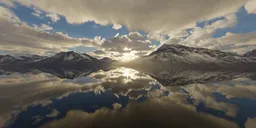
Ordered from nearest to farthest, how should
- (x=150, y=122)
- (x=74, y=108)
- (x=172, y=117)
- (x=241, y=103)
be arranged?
(x=150, y=122) → (x=172, y=117) → (x=74, y=108) → (x=241, y=103)

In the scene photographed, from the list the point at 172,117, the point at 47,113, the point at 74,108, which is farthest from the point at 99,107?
Answer: the point at 172,117

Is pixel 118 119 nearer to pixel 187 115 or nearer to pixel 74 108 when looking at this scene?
pixel 74 108

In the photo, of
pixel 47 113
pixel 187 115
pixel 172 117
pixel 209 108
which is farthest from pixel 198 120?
pixel 47 113

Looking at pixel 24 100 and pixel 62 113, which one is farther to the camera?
pixel 24 100

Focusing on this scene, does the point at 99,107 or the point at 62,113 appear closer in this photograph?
the point at 62,113

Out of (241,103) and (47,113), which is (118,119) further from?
(241,103)

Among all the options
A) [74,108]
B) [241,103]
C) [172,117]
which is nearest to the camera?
[172,117]

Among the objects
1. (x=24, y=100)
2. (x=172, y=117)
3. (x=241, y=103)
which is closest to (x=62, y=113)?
(x=24, y=100)

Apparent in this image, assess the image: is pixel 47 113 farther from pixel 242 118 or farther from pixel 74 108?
pixel 242 118

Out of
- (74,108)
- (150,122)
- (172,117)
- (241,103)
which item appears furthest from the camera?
(241,103)
